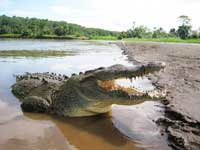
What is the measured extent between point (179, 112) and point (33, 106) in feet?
8.16

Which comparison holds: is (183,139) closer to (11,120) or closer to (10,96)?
(11,120)

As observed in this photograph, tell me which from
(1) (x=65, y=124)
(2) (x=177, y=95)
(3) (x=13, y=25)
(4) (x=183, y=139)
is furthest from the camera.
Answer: (3) (x=13, y=25)

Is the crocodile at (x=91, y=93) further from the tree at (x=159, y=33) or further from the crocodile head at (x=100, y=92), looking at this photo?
the tree at (x=159, y=33)

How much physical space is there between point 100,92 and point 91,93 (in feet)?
0.62

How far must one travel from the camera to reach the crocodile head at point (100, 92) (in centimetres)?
385

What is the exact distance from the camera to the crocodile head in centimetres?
385

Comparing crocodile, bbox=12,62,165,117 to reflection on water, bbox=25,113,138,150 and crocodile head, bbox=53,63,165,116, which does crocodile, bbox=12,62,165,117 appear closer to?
crocodile head, bbox=53,63,165,116

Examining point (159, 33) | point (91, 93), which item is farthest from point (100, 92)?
point (159, 33)

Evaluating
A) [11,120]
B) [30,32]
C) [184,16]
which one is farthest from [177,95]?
[30,32]

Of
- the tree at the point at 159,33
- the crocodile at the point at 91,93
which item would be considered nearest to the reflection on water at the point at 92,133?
the crocodile at the point at 91,93

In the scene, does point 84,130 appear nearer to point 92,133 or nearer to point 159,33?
point 92,133

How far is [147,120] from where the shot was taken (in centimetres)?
435

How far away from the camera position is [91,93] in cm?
432

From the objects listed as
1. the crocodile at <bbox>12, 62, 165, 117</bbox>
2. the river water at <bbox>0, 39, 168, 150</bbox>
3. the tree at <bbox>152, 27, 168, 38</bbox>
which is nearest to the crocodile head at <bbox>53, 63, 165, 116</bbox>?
the crocodile at <bbox>12, 62, 165, 117</bbox>
